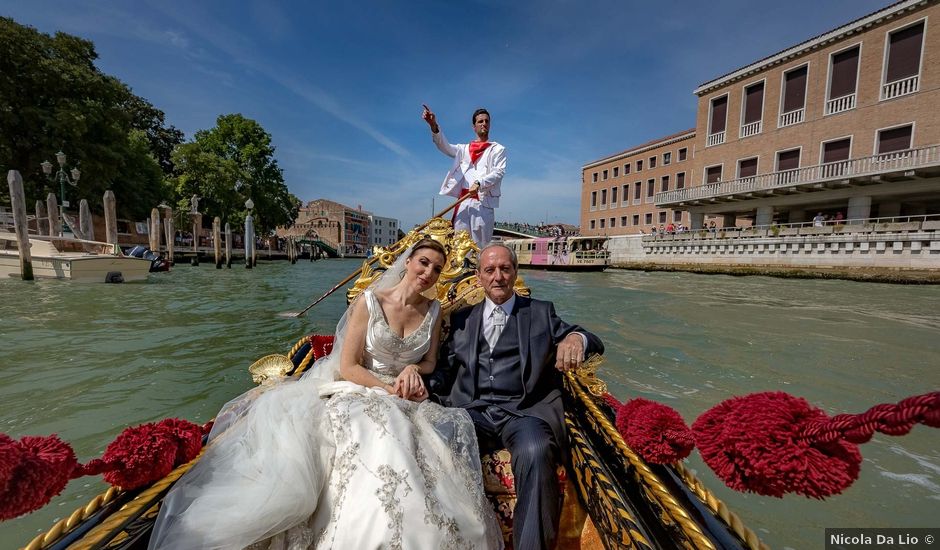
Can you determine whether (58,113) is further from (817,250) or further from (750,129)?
(750,129)

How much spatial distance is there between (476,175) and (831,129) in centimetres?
2174

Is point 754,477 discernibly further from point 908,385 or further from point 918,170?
point 918,170

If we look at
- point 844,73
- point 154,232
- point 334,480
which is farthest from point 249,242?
point 844,73

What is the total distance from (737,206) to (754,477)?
950 inches

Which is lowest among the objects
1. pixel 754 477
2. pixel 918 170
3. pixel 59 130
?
pixel 754 477

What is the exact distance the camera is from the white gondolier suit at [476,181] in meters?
3.42

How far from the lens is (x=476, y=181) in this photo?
3.38m

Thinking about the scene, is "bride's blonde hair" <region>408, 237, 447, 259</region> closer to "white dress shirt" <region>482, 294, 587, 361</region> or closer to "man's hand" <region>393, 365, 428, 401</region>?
"white dress shirt" <region>482, 294, 587, 361</region>

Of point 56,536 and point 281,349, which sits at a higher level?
point 56,536

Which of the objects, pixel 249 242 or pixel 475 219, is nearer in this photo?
pixel 475 219

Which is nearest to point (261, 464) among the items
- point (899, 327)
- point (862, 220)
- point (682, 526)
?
point (682, 526)

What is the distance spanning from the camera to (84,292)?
885cm

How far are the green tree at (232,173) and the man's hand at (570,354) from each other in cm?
2532

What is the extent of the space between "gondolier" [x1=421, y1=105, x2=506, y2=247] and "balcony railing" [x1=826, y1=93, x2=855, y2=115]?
71.0 ft
